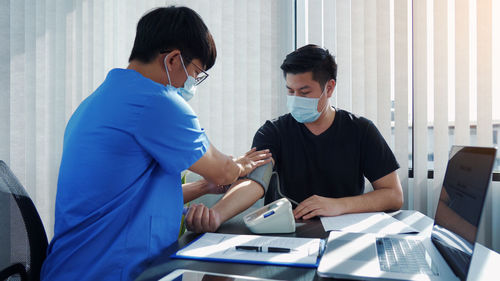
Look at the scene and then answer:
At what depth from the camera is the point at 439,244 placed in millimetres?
775

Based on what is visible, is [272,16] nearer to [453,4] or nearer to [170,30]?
[453,4]

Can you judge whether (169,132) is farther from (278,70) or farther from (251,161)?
(278,70)

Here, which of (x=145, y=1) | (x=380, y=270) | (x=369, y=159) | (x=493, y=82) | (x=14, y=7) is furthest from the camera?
(x=145, y=1)

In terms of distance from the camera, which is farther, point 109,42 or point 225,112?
point 109,42

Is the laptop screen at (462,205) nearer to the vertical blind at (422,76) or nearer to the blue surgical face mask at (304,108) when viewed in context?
A: the blue surgical face mask at (304,108)

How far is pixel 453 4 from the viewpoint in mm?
1817

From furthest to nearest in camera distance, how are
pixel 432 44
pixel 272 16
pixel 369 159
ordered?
pixel 272 16 < pixel 432 44 < pixel 369 159

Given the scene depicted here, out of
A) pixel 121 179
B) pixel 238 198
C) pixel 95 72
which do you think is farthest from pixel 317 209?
pixel 95 72

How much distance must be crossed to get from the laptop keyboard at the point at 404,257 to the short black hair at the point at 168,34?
0.78 meters

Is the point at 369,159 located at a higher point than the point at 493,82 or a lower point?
lower

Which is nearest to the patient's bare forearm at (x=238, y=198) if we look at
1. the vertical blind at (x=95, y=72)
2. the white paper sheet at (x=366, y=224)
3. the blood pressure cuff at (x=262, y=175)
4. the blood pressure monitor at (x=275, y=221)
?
the blood pressure cuff at (x=262, y=175)

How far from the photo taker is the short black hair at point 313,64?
1556 mm

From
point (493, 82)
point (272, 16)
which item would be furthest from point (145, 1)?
point (493, 82)

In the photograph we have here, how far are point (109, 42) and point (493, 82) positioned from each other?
251 centimetres
